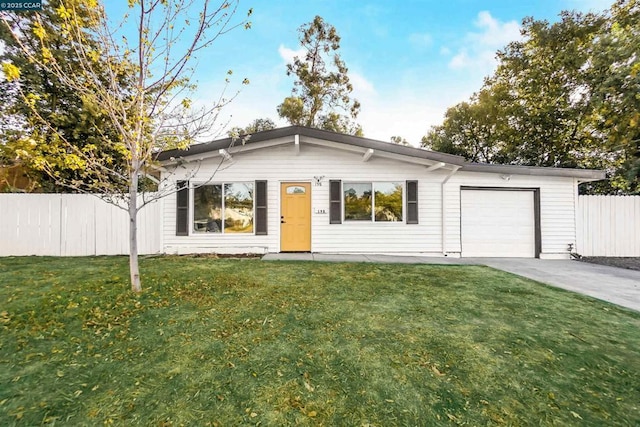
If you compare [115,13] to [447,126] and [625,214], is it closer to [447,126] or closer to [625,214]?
[625,214]

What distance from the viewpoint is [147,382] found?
194 cm

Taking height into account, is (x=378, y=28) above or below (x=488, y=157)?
above

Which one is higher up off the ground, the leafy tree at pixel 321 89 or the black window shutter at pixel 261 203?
the leafy tree at pixel 321 89

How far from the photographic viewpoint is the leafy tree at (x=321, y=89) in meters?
15.6

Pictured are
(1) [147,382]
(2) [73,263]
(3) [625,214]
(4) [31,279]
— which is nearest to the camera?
(1) [147,382]

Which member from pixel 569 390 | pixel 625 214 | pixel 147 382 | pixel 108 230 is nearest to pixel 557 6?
pixel 625 214

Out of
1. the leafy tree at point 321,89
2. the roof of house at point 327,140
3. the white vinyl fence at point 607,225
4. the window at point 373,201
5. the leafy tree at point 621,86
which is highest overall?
the leafy tree at point 321,89

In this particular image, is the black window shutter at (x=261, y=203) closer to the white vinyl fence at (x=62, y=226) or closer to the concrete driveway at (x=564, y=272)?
the concrete driveway at (x=564, y=272)

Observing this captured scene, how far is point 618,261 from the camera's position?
702 centimetres

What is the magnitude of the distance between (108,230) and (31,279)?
316 centimetres

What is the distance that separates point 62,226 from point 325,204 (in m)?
6.99

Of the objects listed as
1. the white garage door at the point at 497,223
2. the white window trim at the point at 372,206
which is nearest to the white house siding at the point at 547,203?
the white garage door at the point at 497,223

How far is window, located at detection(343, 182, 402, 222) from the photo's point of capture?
7.49 meters

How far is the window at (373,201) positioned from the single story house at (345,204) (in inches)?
1.1
